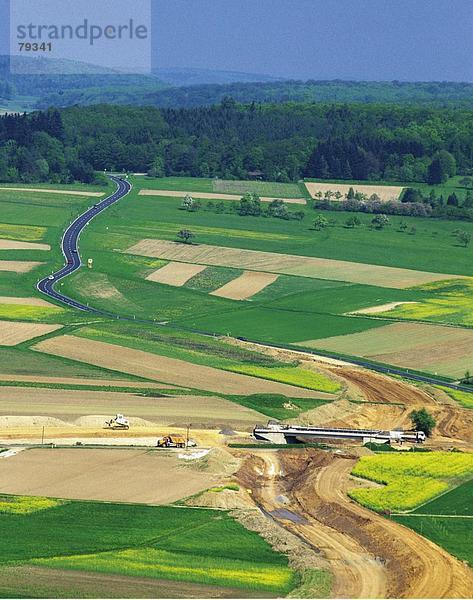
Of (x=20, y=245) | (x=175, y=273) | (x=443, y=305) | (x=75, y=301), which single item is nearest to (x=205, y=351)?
(x=75, y=301)

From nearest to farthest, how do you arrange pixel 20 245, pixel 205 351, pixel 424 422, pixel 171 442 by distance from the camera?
pixel 171 442 → pixel 424 422 → pixel 205 351 → pixel 20 245

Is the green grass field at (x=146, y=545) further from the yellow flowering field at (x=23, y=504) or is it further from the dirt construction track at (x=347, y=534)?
the dirt construction track at (x=347, y=534)

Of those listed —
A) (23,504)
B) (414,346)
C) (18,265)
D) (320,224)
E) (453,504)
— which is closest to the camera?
(23,504)

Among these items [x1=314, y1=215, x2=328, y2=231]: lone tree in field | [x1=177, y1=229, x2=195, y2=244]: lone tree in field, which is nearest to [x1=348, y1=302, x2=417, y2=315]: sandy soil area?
[x1=177, y1=229, x2=195, y2=244]: lone tree in field

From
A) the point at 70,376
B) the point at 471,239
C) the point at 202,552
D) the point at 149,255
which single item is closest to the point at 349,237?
the point at 471,239

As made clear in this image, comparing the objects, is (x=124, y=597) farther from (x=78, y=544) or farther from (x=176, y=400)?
(x=176, y=400)

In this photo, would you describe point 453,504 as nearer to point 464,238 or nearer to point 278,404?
point 278,404

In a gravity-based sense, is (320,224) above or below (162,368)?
above

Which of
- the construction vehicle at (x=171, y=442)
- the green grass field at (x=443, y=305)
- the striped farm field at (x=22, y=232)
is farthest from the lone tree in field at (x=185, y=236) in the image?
the construction vehicle at (x=171, y=442)
